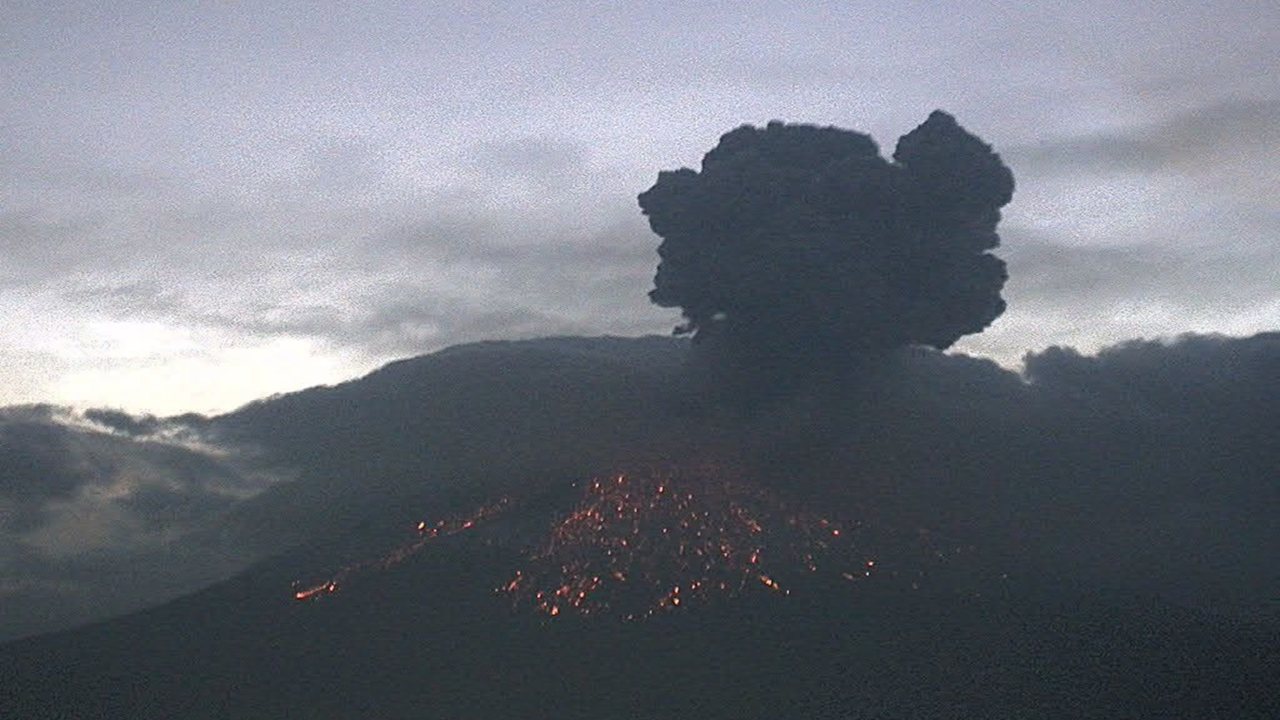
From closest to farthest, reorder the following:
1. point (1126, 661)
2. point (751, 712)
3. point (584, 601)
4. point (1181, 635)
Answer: point (751, 712) < point (1126, 661) < point (1181, 635) < point (584, 601)

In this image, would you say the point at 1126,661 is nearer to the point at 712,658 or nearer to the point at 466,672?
the point at 712,658

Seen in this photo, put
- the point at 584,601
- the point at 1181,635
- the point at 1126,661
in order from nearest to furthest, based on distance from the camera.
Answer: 1. the point at 1126,661
2. the point at 1181,635
3. the point at 584,601

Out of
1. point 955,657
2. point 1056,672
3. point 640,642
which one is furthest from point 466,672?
point 1056,672

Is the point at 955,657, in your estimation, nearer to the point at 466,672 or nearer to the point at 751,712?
the point at 751,712

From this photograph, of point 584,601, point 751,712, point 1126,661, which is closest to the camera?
point 751,712

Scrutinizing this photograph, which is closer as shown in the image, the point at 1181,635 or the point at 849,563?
the point at 1181,635

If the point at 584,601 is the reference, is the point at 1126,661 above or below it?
below

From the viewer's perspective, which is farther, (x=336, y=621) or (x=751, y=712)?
(x=336, y=621)

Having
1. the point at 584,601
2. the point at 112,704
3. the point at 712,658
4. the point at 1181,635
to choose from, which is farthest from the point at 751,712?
the point at 112,704

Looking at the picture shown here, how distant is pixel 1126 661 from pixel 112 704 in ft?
320

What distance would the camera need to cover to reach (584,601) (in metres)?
152

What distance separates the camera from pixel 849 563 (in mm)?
158125

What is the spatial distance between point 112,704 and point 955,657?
8196cm

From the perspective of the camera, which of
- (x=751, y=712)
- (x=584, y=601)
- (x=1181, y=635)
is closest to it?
(x=751, y=712)
